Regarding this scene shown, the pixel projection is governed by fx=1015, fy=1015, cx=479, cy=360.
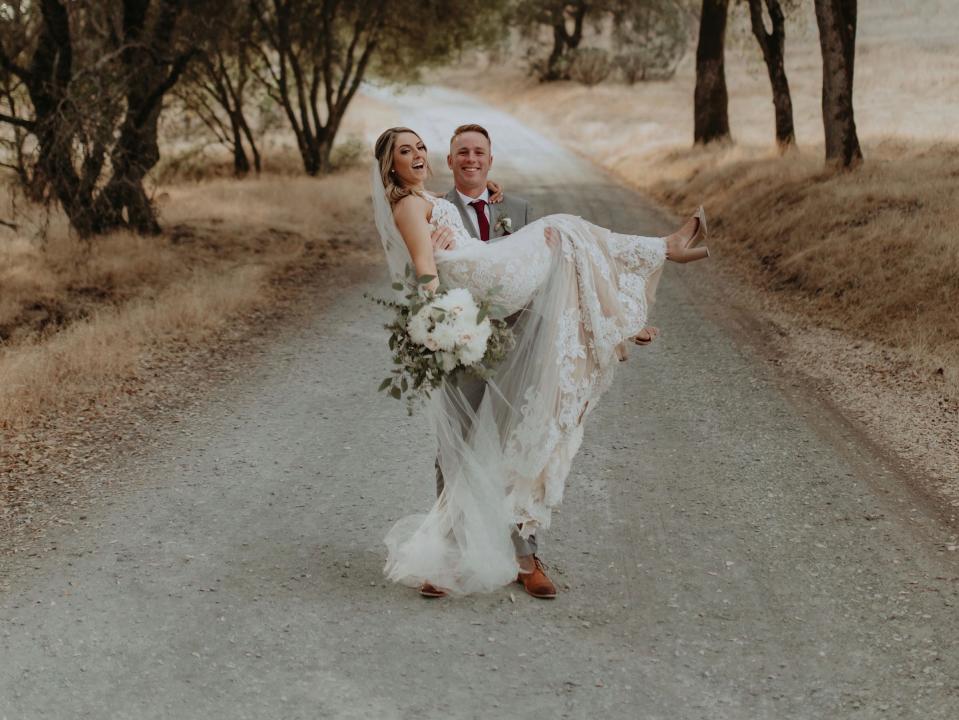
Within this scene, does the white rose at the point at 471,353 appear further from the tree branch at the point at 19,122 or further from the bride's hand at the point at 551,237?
the tree branch at the point at 19,122

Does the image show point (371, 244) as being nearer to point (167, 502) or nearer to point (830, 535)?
point (167, 502)

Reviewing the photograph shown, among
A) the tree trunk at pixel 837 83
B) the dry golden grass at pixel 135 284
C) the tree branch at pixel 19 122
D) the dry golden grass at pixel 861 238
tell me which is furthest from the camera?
the tree trunk at pixel 837 83

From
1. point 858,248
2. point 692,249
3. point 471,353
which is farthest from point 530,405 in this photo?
point 858,248

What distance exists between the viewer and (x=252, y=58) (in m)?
24.5

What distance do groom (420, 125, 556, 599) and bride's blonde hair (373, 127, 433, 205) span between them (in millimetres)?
249

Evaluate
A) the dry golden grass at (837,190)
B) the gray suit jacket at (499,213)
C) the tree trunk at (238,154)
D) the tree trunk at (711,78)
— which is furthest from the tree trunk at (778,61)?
the gray suit jacket at (499,213)

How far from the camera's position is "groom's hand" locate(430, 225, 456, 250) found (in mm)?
4656

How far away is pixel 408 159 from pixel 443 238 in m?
0.41

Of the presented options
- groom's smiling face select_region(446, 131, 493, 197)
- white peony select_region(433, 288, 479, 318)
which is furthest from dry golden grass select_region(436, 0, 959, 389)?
white peony select_region(433, 288, 479, 318)

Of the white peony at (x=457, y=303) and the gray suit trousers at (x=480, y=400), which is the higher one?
the white peony at (x=457, y=303)

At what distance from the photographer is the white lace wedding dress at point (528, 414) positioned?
Result: 4.88 m

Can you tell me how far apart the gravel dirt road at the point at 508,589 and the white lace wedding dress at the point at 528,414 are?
21cm

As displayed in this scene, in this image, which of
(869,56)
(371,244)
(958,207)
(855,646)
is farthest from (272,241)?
(869,56)

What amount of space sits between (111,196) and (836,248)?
988 centimetres
